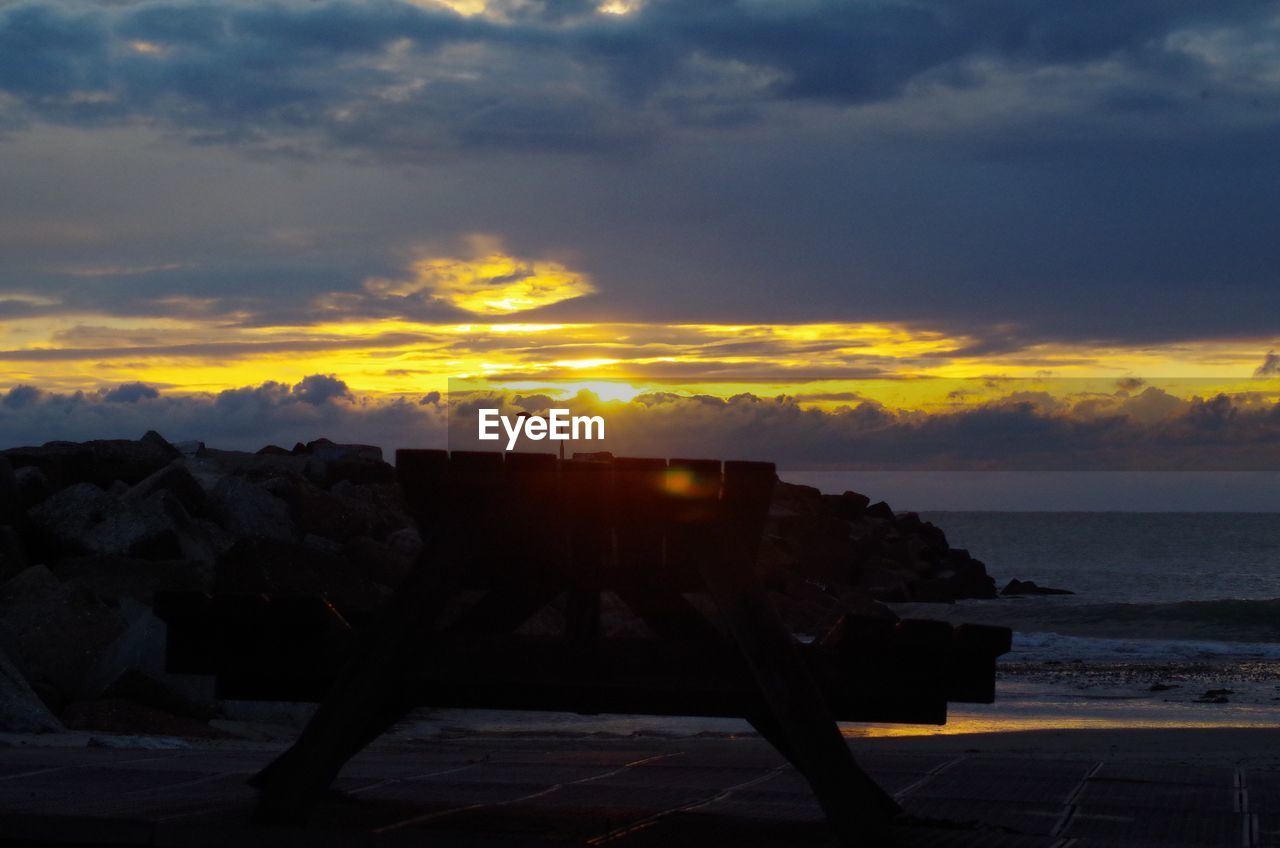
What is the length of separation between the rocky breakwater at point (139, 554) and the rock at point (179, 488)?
2cm

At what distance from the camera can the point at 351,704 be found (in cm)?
436

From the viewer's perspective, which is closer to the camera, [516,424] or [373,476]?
[516,424]

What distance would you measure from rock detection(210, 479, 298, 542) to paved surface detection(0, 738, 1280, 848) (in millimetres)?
10665

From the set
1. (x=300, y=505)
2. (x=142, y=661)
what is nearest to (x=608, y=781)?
(x=142, y=661)

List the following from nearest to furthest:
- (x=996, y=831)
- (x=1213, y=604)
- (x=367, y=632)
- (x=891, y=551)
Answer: (x=367, y=632)
(x=996, y=831)
(x=1213, y=604)
(x=891, y=551)

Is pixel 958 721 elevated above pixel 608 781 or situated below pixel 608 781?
below

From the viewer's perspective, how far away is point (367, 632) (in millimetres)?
4477

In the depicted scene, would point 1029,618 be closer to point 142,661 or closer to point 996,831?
point 142,661

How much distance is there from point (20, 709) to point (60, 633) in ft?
6.79

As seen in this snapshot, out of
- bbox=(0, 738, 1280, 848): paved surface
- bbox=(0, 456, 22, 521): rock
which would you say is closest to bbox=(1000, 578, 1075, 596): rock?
bbox=(0, 456, 22, 521): rock

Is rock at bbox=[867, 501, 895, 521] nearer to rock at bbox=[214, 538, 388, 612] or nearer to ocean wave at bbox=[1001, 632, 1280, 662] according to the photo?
ocean wave at bbox=[1001, 632, 1280, 662]

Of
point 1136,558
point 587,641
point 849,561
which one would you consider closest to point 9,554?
point 587,641

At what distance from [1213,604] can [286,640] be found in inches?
1314

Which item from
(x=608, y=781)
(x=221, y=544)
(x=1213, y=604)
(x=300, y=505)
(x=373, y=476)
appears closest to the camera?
→ (x=608, y=781)
